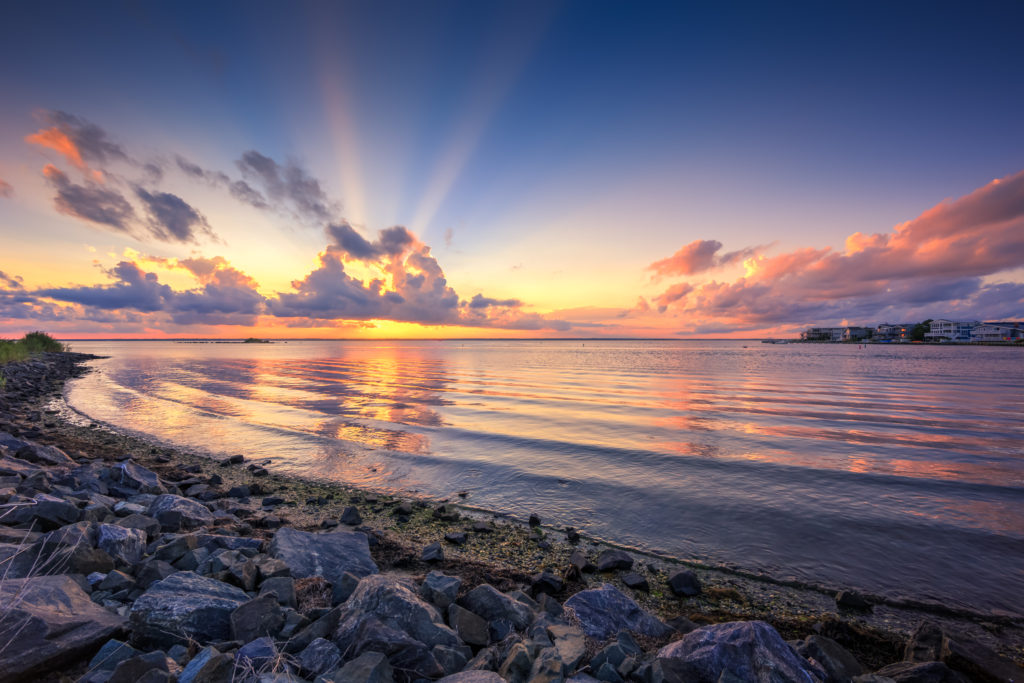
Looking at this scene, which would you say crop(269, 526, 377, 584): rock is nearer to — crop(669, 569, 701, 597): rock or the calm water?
the calm water

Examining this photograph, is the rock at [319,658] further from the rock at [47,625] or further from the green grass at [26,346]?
the green grass at [26,346]

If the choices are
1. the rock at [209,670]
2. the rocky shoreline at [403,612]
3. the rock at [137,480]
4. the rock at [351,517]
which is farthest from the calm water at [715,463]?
the rock at [209,670]

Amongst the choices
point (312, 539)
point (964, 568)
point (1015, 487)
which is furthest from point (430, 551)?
point (1015, 487)

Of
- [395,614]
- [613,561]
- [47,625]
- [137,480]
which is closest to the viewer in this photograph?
[47,625]

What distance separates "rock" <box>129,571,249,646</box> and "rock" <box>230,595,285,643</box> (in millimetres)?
217

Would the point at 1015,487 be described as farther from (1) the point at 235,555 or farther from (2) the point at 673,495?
(1) the point at 235,555

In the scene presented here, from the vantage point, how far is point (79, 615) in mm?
4520

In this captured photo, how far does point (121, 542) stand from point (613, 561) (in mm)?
8085

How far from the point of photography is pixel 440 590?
5.71 metres

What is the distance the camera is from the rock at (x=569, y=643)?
4461 mm

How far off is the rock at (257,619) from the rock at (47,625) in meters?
1.25

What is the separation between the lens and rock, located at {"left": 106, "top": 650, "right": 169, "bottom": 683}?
357 cm

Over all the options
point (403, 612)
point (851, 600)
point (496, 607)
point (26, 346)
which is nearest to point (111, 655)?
point (403, 612)

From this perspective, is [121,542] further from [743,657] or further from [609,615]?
[743,657]
